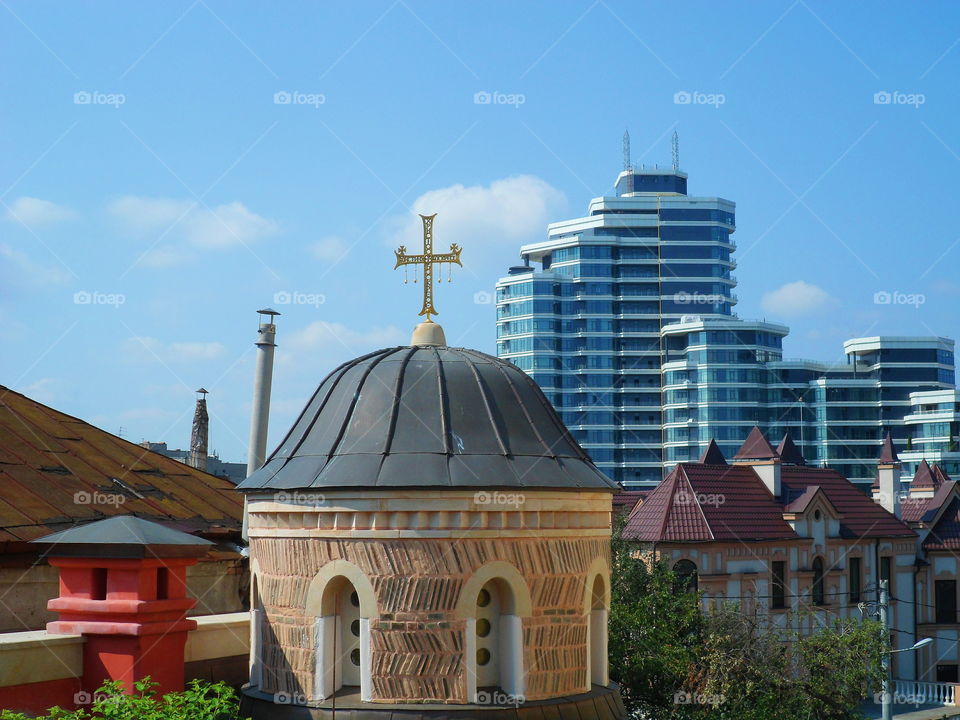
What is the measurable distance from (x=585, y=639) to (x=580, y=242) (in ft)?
362

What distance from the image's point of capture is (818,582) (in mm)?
45531

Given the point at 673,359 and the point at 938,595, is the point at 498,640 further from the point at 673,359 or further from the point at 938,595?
the point at 673,359

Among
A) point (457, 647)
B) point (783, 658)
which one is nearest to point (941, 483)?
point (783, 658)

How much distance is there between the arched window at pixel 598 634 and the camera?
14.5 meters

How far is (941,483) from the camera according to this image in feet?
201

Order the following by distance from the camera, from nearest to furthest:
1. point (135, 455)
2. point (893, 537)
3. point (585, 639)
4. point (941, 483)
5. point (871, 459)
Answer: point (585, 639) < point (135, 455) < point (893, 537) < point (941, 483) < point (871, 459)

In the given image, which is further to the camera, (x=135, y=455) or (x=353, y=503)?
(x=135, y=455)

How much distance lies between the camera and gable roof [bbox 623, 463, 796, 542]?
41.7 meters

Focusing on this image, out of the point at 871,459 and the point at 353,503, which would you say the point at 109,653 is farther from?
the point at 871,459

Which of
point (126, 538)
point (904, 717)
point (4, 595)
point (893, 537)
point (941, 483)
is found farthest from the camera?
point (941, 483)

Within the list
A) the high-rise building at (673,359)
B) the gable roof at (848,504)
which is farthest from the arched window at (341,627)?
the high-rise building at (673,359)

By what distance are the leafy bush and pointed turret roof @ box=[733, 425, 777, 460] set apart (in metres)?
37.2

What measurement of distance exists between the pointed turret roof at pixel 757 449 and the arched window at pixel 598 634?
33.8 m

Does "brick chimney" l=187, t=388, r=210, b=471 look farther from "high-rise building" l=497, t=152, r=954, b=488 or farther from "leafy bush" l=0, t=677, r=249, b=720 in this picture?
"high-rise building" l=497, t=152, r=954, b=488
